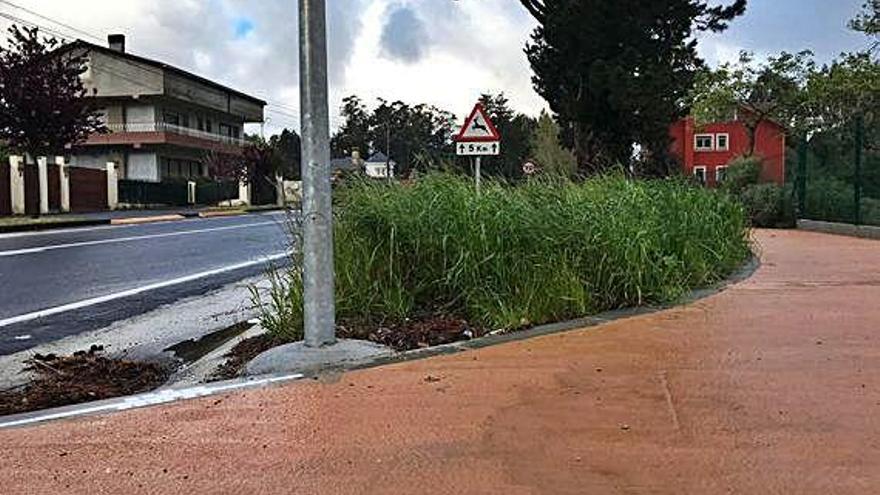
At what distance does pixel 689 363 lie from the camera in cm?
558

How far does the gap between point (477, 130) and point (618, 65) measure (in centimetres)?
941

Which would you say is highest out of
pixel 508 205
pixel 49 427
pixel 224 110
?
pixel 224 110

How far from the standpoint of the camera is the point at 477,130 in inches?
449

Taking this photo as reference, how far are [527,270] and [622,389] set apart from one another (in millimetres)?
2388

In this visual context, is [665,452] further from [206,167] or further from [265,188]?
[206,167]

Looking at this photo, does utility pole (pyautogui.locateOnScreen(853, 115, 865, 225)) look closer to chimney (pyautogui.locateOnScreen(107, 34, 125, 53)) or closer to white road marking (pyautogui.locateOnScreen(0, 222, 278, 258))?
white road marking (pyautogui.locateOnScreen(0, 222, 278, 258))

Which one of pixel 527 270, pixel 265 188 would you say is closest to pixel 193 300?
pixel 527 270

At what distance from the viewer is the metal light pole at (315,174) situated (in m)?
5.84

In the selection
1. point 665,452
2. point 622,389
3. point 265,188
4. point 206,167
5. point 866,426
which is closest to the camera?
point 665,452

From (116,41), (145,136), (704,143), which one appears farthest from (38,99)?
(704,143)

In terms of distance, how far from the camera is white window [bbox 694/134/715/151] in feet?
217

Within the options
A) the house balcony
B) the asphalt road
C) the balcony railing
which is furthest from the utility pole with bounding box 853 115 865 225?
the balcony railing

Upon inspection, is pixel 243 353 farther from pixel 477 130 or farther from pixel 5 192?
pixel 5 192

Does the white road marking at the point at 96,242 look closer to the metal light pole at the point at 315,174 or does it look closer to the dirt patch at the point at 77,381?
the dirt patch at the point at 77,381
